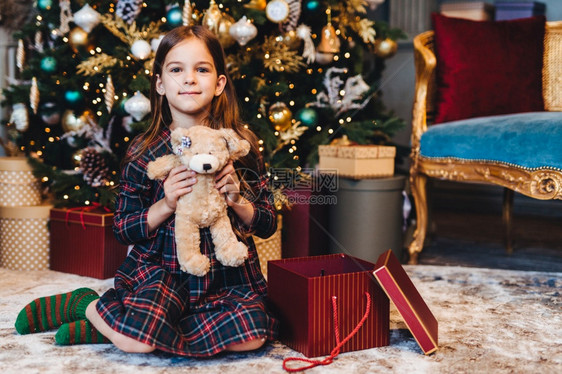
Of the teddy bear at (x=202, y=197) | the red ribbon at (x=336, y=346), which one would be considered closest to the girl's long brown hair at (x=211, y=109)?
the teddy bear at (x=202, y=197)

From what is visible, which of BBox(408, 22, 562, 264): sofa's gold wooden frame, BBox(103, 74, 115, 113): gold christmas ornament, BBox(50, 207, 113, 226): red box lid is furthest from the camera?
BBox(103, 74, 115, 113): gold christmas ornament

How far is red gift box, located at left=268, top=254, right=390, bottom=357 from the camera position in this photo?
1.30m

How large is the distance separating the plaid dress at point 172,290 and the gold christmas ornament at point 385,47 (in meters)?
1.50

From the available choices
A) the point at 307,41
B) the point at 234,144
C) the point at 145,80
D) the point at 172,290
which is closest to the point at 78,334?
the point at 172,290

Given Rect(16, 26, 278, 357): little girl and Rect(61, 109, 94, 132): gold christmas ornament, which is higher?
Rect(61, 109, 94, 132): gold christmas ornament

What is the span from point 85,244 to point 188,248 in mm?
906

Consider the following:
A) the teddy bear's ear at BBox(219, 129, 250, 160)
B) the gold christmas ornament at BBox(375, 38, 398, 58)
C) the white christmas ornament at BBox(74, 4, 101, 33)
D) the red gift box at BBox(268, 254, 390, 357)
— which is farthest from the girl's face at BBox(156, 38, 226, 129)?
the gold christmas ornament at BBox(375, 38, 398, 58)

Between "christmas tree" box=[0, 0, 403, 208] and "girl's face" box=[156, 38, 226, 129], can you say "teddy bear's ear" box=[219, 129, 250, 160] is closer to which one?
"girl's face" box=[156, 38, 226, 129]

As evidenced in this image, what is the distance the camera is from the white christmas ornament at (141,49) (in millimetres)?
2125

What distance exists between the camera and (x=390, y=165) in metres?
2.34

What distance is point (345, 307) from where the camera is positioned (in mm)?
1332

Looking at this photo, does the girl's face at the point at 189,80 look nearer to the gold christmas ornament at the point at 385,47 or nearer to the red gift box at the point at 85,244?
the red gift box at the point at 85,244

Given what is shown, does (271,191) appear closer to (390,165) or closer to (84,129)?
(390,165)

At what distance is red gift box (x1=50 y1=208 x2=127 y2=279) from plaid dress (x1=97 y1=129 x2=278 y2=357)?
0.64 meters
